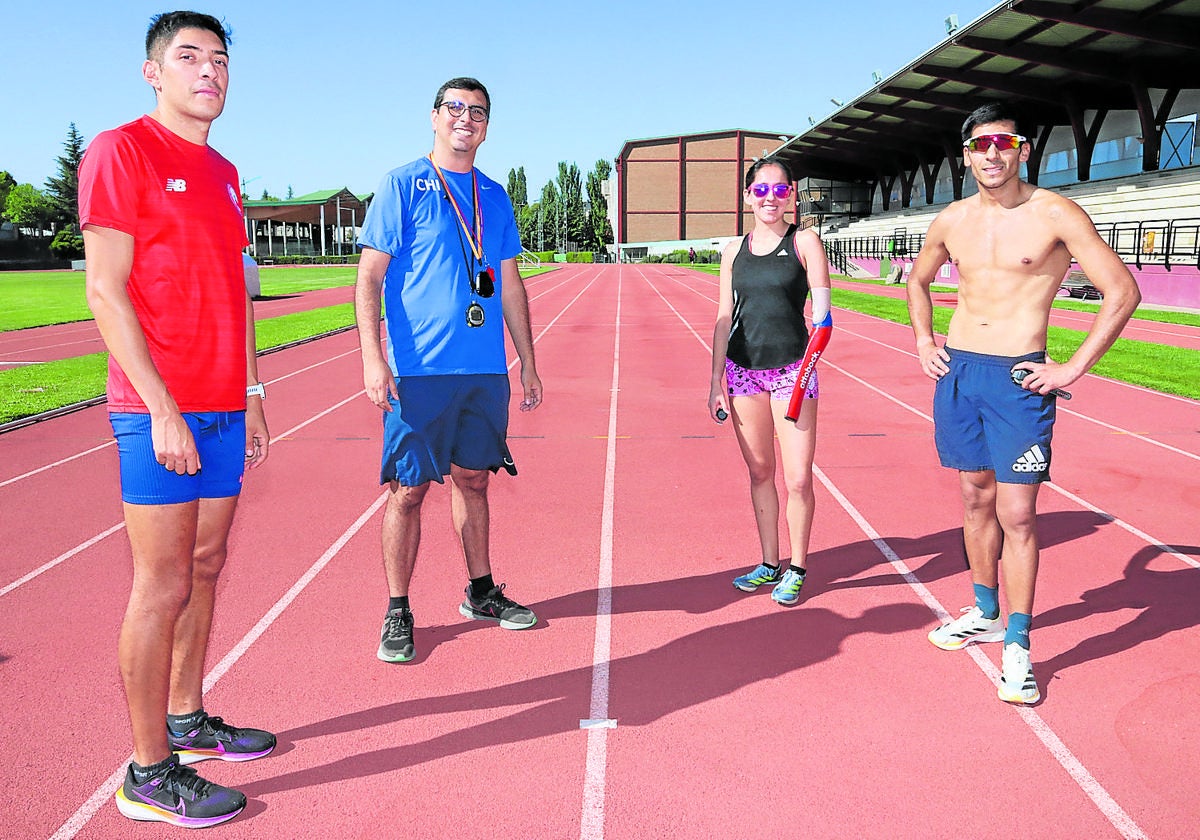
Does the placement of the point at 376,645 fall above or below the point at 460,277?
below

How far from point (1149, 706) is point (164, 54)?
13.3ft

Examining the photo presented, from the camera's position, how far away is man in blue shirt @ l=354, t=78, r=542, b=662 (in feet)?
12.6

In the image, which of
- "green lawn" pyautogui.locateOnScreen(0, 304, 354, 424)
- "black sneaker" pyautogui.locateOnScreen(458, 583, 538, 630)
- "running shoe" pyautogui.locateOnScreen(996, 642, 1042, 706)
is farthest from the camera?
"green lawn" pyautogui.locateOnScreen(0, 304, 354, 424)

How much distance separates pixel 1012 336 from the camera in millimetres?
3695

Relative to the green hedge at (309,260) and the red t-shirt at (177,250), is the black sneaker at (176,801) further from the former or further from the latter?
the green hedge at (309,260)

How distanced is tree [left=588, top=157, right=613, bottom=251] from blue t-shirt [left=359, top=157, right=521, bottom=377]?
119 metres

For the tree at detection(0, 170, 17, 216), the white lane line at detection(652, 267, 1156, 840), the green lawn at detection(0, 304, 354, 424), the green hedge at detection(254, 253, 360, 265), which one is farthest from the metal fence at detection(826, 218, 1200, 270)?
the tree at detection(0, 170, 17, 216)

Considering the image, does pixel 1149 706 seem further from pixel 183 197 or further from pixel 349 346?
pixel 349 346

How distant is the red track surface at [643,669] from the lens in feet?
9.40

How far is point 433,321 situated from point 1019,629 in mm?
2684

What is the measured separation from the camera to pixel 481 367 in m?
4.00

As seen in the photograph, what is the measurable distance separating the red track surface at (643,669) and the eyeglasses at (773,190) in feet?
6.60

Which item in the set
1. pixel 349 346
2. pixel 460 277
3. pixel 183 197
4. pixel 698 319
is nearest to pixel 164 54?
pixel 183 197

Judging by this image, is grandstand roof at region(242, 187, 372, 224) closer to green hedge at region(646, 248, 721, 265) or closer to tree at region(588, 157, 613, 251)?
green hedge at region(646, 248, 721, 265)
